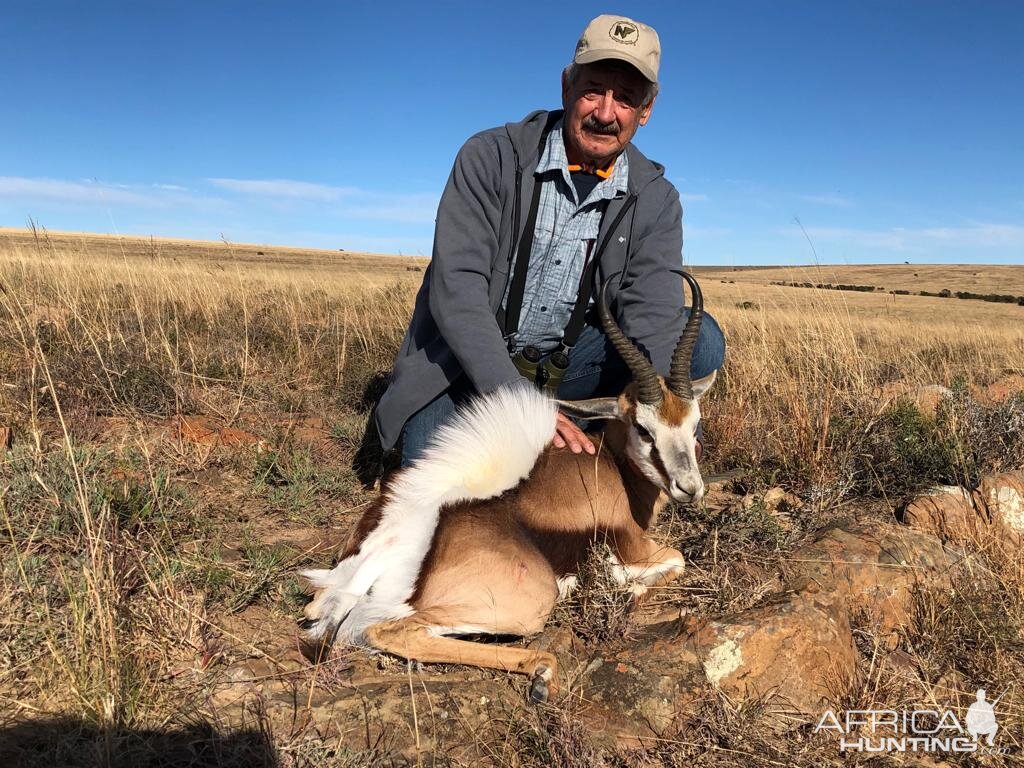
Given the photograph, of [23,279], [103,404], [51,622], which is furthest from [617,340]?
[23,279]

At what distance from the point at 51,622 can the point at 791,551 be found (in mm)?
3684

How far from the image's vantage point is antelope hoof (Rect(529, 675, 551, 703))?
2.95 m

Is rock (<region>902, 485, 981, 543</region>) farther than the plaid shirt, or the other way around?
the plaid shirt

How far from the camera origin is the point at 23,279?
29.8 feet

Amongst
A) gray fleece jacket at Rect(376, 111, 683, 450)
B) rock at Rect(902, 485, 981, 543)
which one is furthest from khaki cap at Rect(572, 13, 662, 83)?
rock at Rect(902, 485, 981, 543)

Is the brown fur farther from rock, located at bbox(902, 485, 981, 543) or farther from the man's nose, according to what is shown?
the man's nose

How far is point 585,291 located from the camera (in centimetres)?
507

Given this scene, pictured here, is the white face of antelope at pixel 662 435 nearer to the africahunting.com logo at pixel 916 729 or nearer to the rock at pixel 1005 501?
the africahunting.com logo at pixel 916 729

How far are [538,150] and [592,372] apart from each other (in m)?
1.73

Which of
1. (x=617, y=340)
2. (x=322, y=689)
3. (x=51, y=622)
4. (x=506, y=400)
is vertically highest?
(x=617, y=340)

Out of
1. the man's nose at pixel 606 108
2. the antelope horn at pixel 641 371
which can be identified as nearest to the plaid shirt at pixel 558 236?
the man's nose at pixel 606 108

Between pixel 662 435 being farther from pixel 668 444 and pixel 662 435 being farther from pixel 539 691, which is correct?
pixel 539 691

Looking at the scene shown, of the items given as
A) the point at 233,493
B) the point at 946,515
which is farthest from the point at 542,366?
the point at 946,515

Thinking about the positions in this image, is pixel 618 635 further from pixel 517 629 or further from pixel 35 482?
pixel 35 482
